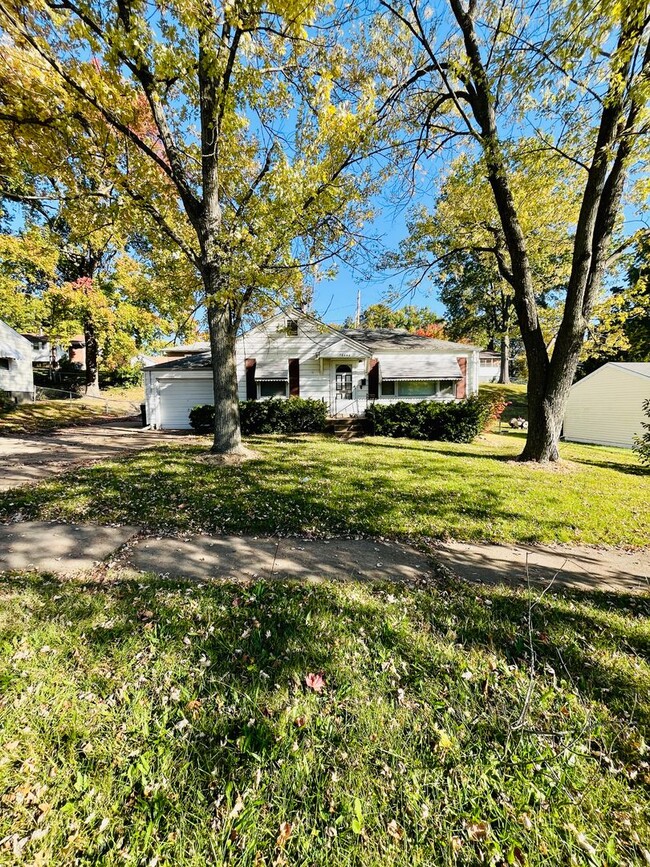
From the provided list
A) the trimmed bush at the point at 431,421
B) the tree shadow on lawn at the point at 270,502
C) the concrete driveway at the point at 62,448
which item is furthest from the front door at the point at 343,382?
the tree shadow on lawn at the point at 270,502

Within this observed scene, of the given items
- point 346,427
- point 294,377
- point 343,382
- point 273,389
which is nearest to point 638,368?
point 343,382

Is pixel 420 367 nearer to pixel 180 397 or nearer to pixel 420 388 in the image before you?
pixel 420 388

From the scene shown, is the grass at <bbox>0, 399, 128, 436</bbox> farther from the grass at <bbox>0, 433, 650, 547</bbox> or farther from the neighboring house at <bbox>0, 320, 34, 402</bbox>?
the grass at <bbox>0, 433, 650, 547</bbox>

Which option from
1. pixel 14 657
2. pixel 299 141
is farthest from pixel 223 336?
pixel 14 657

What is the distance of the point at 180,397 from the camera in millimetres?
16438

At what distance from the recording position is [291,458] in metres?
8.79

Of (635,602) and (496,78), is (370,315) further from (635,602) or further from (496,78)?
(635,602)

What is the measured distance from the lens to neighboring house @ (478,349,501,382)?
140 ft

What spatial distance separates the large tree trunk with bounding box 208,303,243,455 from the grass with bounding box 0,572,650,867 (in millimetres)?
5739

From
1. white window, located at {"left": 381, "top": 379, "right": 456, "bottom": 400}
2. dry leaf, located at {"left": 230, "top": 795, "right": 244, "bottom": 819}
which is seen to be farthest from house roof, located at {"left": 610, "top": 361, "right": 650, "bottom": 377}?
dry leaf, located at {"left": 230, "top": 795, "right": 244, "bottom": 819}

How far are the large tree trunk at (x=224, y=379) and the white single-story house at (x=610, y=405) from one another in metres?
18.5

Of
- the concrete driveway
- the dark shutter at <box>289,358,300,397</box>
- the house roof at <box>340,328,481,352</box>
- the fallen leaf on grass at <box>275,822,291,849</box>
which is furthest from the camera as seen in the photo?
the house roof at <box>340,328,481,352</box>

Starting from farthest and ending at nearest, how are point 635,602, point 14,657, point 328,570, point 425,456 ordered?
point 425,456
point 328,570
point 635,602
point 14,657

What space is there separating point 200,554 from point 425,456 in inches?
284
